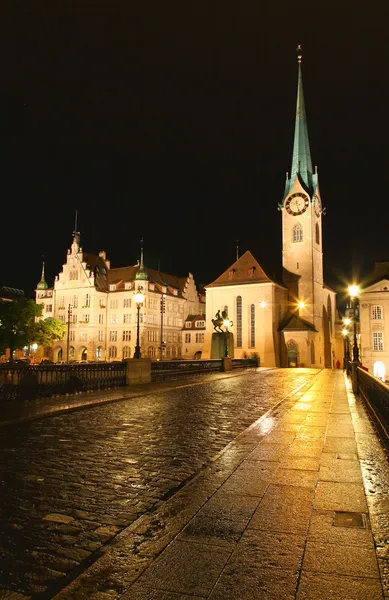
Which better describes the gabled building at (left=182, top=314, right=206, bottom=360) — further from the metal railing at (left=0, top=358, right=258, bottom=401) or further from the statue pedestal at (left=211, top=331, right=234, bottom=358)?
the metal railing at (left=0, top=358, right=258, bottom=401)

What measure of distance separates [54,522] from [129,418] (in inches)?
282

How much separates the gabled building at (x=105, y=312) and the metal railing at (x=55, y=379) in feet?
174

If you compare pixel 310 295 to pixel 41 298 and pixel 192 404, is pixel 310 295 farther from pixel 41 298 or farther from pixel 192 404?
pixel 192 404

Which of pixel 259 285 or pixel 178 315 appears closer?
pixel 259 285

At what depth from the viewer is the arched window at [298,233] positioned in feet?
233

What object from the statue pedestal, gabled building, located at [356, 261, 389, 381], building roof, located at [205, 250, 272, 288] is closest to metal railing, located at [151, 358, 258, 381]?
the statue pedestal

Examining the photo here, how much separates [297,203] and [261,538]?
2789 inches

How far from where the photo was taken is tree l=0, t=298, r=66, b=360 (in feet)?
194

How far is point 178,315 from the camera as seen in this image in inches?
3324

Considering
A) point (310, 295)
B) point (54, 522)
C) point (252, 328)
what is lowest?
point (54, 522)

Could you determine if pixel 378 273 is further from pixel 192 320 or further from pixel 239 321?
pixel 192 320

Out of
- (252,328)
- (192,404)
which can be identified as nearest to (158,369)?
(192,404)

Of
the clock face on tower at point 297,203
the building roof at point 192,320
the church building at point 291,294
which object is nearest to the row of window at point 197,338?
the building roof at point 192,320

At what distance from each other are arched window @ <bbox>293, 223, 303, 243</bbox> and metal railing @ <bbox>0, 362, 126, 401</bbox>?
54.1m
